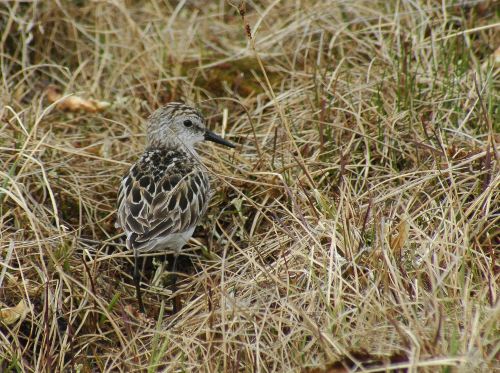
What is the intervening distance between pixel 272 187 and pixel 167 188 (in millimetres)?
654

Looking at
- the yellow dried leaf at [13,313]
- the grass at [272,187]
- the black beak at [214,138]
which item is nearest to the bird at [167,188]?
the black beak at [214,138]

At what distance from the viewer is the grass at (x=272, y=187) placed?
3.95 metres

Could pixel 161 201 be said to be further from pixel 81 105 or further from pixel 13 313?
pixel 81 105

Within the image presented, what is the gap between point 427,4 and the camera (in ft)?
21.0

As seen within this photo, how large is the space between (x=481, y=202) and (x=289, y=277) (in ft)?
3.66

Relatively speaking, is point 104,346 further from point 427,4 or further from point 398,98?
point 427,4

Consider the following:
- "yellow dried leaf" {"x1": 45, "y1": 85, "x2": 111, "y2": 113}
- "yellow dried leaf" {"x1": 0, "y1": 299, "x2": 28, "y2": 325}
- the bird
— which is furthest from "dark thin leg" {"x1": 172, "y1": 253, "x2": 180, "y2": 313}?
"yellow dried leaf" {"x1": 45, "y1": 85, "x2": 111, "y2": 113}

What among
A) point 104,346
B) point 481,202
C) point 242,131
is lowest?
point 104,346

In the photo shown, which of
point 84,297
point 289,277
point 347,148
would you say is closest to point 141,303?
point 84,297

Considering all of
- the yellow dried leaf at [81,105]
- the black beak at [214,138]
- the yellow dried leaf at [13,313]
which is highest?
the black beak at [214,138]

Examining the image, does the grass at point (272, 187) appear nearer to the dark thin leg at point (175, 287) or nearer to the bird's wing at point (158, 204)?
the dark thin leg at point (175, 287)

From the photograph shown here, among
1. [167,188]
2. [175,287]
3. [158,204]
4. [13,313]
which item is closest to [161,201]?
[158,204]

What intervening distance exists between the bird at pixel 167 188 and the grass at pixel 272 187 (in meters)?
0.19

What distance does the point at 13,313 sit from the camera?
14.6ft
